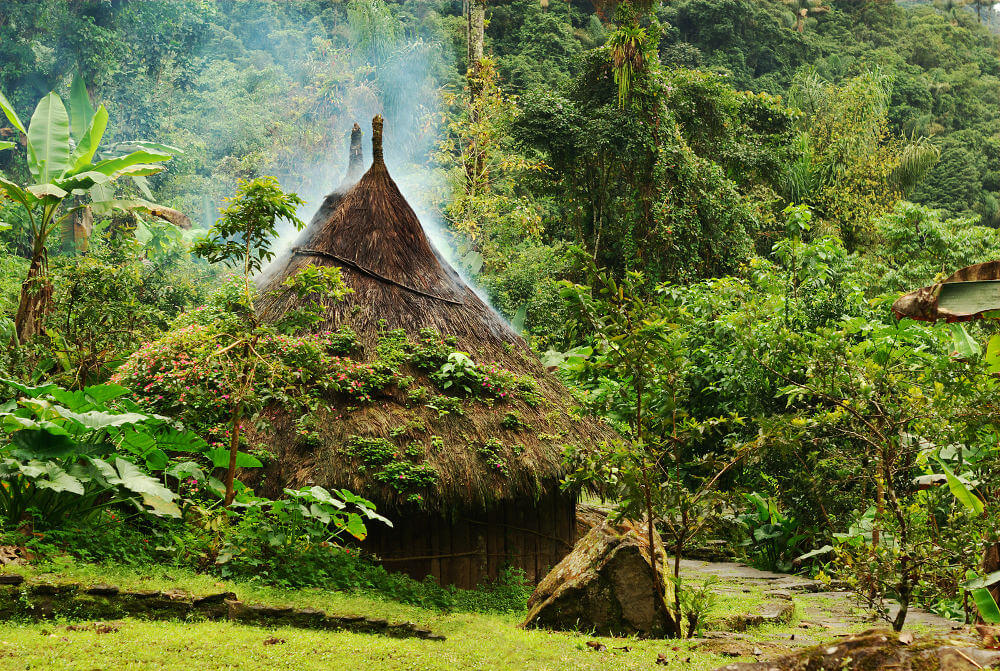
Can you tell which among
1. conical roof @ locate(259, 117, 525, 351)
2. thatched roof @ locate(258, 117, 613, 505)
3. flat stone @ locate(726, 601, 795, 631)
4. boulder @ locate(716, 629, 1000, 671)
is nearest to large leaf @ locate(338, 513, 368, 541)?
thatched roof @ locate(258, 117, 613, 505)

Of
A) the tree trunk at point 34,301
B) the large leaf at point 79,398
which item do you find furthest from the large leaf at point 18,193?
the large leaf at point 79,398

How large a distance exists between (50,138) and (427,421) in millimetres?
4518

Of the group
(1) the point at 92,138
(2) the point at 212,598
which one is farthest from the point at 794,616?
(1) the point at 92,138

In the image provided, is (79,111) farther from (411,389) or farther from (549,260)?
(549,260)

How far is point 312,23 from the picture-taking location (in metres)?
31.6

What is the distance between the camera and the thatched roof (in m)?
6.71

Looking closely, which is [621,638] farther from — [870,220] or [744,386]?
[870,220]

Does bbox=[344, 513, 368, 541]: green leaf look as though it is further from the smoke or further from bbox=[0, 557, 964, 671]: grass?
the smoke

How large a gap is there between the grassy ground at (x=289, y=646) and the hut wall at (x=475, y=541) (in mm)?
1105

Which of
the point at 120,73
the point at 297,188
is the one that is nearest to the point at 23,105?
the point at 120,73

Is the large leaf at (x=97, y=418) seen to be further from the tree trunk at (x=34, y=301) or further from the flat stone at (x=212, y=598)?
the tree trunk at (x=34, y=301)

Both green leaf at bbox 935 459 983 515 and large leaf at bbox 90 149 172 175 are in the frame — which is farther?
large leaf at bbox 90 149 172 175

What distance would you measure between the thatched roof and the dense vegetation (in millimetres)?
211

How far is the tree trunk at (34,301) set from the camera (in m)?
7.16
